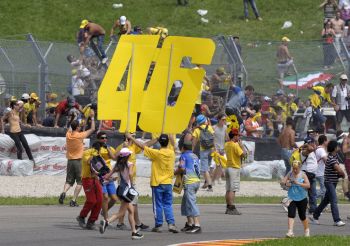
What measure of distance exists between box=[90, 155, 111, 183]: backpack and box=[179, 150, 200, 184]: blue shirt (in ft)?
3.93

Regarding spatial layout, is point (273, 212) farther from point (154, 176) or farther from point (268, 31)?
point (268, 31)

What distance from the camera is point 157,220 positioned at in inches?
742

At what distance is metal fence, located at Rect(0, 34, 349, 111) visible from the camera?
94.8 feet

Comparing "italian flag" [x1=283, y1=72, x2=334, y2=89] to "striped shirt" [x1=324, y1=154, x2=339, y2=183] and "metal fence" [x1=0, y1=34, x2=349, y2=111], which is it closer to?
"metal fence" [x1=0, y1=34, x2=349, y2=111]

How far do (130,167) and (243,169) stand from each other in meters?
11.2

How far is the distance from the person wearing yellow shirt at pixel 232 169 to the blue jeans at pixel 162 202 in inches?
137

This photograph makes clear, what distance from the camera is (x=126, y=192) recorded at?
18.2 metres

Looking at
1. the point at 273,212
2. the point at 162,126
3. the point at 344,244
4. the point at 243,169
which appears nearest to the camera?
the point at 344,244

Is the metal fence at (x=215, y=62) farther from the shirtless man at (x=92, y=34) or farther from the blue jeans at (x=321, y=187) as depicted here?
the blue jeans at (x=321, y=187)

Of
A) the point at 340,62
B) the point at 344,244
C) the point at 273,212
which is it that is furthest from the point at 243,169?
the point at 344,244

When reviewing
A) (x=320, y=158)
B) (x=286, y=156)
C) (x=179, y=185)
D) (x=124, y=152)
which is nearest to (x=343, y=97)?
(x=286, y=156)

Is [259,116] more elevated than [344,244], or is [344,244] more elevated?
[259,116]

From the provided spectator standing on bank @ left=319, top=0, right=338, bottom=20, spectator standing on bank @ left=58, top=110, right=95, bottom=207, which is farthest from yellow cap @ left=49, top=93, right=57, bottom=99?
spectator standing on bank @ left=319, top=0, right=338, bottom=20

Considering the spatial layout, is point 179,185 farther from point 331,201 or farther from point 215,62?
point 215,62
